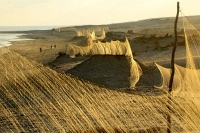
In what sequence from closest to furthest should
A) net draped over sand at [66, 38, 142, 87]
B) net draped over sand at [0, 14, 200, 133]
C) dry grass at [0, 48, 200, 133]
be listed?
net draped over sand at [0, 14, 200, 133] < dry grass at [0, 48, 200, 133] < net draped over sand at [66, 38, 142, 87]

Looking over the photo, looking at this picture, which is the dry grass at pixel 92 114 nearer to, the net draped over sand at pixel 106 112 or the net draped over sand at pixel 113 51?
the net draped over sand at pixel 106 112

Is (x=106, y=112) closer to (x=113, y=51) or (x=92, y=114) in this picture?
(x=92, y=114)

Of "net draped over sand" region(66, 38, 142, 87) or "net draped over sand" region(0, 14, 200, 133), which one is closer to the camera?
"net draped over sand" region(0, 14, 200, 133)

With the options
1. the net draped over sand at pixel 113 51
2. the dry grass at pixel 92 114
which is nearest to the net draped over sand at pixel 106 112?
the dry grass at pixel 92 114

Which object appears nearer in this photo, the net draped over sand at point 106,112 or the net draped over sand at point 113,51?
the net draped over sand at point 106,112

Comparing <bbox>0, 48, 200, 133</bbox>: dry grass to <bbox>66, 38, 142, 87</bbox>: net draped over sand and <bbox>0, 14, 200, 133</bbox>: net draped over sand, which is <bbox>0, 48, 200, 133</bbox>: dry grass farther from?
<bbox>66, 38, 142, 87</bbox>: net draped over sand

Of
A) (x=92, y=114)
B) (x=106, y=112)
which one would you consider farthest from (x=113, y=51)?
(x=92, y=114)

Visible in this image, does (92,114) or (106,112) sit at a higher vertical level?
(92,114)

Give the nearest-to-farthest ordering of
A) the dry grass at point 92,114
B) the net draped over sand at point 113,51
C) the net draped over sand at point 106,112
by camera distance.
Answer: the net draped over sand at point 106,112
the dry grass at point 92,114
the net draped over sand at point 113,51

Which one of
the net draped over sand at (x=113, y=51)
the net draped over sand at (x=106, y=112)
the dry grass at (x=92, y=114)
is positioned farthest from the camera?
the net draped over sand at (x=113, y=51)

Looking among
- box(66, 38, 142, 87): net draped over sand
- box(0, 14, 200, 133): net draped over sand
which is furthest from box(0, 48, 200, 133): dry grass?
box(66, 38, 142, 87): net draped over sand

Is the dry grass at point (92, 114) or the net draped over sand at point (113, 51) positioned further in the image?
the net draped over sand at point (113, 51)

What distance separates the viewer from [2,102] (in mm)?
12961

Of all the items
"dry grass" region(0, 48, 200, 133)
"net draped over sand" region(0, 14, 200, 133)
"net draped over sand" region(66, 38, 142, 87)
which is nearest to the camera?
"net draped over sand" region(0, 14, 200, 133)
